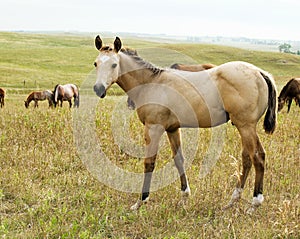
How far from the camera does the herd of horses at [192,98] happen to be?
4.85m

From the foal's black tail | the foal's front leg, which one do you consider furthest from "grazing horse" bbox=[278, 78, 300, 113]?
the foal's front leg

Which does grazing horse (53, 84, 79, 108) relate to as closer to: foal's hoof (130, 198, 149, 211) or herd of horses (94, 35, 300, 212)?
herd of horses (94, 35, 300, 212)

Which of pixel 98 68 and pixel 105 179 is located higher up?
pixel 98 68

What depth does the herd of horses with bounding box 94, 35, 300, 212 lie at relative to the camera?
15.9ft

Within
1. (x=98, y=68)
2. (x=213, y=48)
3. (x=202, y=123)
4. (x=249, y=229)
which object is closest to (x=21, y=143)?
(x=98, y=68)

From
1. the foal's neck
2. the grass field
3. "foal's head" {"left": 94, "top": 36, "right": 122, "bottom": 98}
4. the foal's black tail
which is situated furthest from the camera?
the foal's neck

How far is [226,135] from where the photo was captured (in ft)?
26.5

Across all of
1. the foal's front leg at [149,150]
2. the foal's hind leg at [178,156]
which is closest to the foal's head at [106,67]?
the foal's front leg at [149,150]

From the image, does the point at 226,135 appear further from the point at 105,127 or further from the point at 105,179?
the point at 105,179

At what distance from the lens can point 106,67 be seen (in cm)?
483

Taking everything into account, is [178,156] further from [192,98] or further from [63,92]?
[63,92]

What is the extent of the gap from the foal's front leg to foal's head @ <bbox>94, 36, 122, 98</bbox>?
829 millimetres

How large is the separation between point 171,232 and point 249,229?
89 cm

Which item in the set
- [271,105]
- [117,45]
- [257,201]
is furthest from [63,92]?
[257,201]
